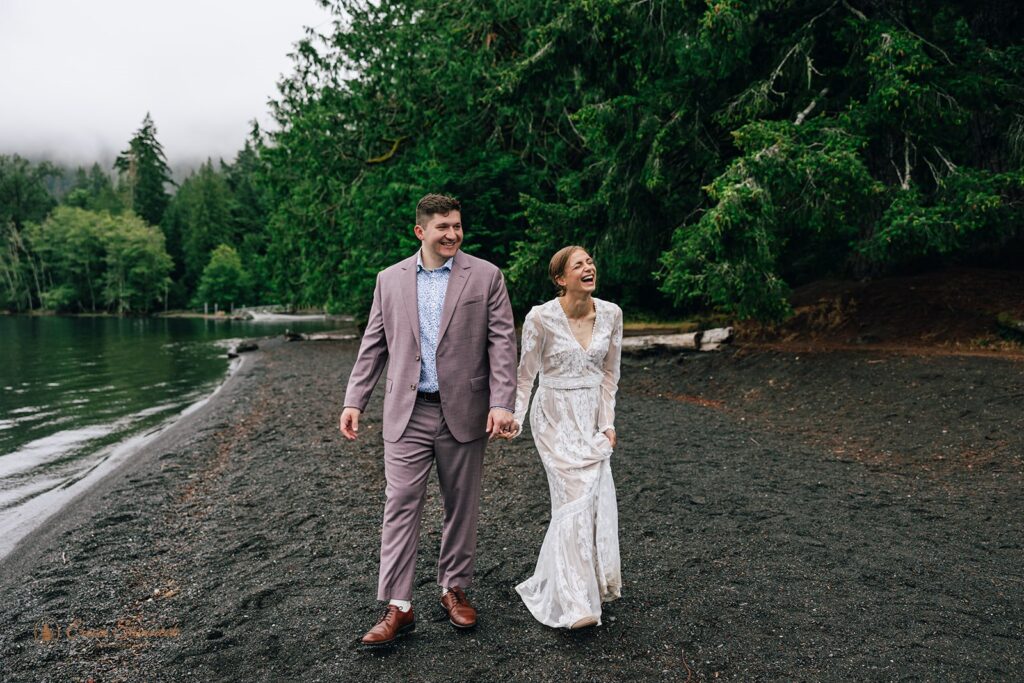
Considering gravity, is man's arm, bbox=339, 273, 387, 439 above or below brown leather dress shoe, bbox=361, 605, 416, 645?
above

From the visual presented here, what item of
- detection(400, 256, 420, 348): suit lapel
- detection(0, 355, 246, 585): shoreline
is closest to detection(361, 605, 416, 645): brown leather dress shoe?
detection(400, 256, 420, 348): suit lapel

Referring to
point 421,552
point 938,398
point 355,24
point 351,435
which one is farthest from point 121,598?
point 355,24

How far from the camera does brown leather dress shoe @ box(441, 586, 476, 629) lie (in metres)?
3.57

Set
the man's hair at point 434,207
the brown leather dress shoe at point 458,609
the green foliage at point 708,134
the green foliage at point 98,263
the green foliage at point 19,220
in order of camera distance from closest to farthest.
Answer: the man's hair at point 434,207
the brown leather dress shoe at point 458,609
the green foliage at point 708,134
the green foliage at point 98,263
the green foliage at point 19,220

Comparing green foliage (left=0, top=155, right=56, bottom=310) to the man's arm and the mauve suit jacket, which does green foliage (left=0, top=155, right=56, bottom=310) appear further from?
the mauve suit jacket

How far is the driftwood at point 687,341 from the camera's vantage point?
1325 cm

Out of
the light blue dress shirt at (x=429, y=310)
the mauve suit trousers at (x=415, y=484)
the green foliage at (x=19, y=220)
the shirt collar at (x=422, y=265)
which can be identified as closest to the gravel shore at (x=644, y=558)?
the mauve suit trousers at (x=415, y=484)

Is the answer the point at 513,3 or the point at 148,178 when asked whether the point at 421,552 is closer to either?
the point at 513,3

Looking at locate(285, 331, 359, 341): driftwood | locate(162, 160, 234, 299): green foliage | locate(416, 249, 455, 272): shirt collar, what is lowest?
locate(285, 331, 359, 341): driftwood

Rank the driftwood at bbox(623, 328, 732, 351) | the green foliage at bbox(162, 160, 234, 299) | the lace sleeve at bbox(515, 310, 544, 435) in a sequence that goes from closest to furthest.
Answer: the lace sleeve at bbox(515, 310, 544, 435) < the driftwood at bbox(623, 328, 732, 351) < the green foliage at bbox(162, 160, 234, 299)

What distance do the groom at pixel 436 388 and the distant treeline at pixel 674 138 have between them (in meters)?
6.06

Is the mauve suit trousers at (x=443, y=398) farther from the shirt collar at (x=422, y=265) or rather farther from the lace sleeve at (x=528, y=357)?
the lace sleeve at (x=528, y=357)

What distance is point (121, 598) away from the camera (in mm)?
4461

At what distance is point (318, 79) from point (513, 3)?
11.2 meters
